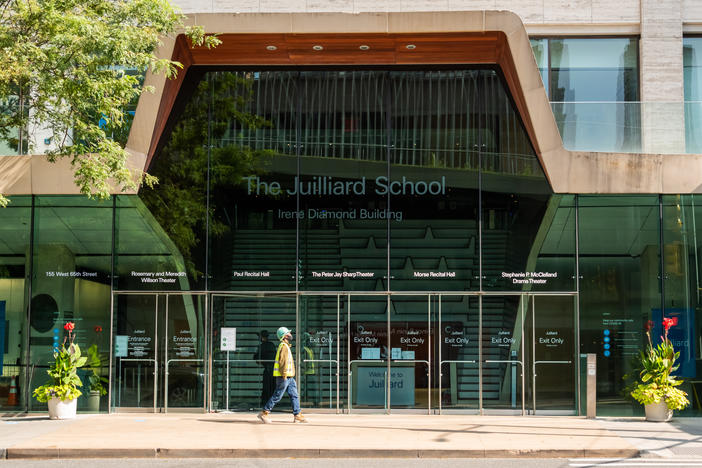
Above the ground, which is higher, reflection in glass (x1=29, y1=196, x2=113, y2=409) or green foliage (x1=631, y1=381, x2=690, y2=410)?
reflection in glass (x1=29, y1=196, x2=113, y2=409)

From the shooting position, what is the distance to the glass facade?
18.1 m

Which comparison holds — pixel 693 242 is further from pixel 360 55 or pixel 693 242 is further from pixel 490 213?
pixel 360 55

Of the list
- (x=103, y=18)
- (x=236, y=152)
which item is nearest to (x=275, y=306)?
(x=236, y=152)

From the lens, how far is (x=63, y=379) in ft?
56.4

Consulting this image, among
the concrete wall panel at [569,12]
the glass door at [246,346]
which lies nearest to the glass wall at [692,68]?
the concrete wall panel at [569,12]

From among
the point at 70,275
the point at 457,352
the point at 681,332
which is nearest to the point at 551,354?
the point at 457,352

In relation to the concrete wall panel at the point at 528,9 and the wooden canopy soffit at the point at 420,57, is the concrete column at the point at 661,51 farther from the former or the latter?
the wooden canopy soffit at the point at 420,57

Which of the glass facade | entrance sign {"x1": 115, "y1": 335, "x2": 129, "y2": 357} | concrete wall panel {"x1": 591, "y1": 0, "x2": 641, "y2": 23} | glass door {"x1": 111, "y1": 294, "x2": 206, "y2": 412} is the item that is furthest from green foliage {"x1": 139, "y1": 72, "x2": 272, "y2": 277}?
concrete wall panel {"x1": 591, "y1": 0, "x2": 641, "y2": 23}

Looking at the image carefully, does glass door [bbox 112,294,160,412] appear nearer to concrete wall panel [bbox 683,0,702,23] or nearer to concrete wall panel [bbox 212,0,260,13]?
concrete wall panel [bbox 212,0,260,13]

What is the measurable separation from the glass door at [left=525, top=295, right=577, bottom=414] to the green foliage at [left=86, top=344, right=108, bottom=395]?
883 centimetres

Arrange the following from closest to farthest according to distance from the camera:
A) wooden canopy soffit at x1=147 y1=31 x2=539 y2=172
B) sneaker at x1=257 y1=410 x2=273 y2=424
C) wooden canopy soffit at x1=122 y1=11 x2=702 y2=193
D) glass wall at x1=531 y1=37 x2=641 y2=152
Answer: sneaker at x1=257 y1=410 x2=273 y2=424
wooden canopy soffit at x1=122 y1=11 x2=702 y2=193
wooden canopy soffit at x1=147 y1=31 x2=539 y2=172
glass wall at x1=531 y1=37 x2=641 y2=152

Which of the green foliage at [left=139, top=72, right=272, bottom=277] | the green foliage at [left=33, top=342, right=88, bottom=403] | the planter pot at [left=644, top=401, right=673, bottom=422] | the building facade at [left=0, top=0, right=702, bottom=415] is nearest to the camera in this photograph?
the planter pot at [left=644, top=401, right=673, bottom=422]

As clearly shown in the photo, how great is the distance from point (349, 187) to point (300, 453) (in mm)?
6940

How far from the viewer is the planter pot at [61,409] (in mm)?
17266
